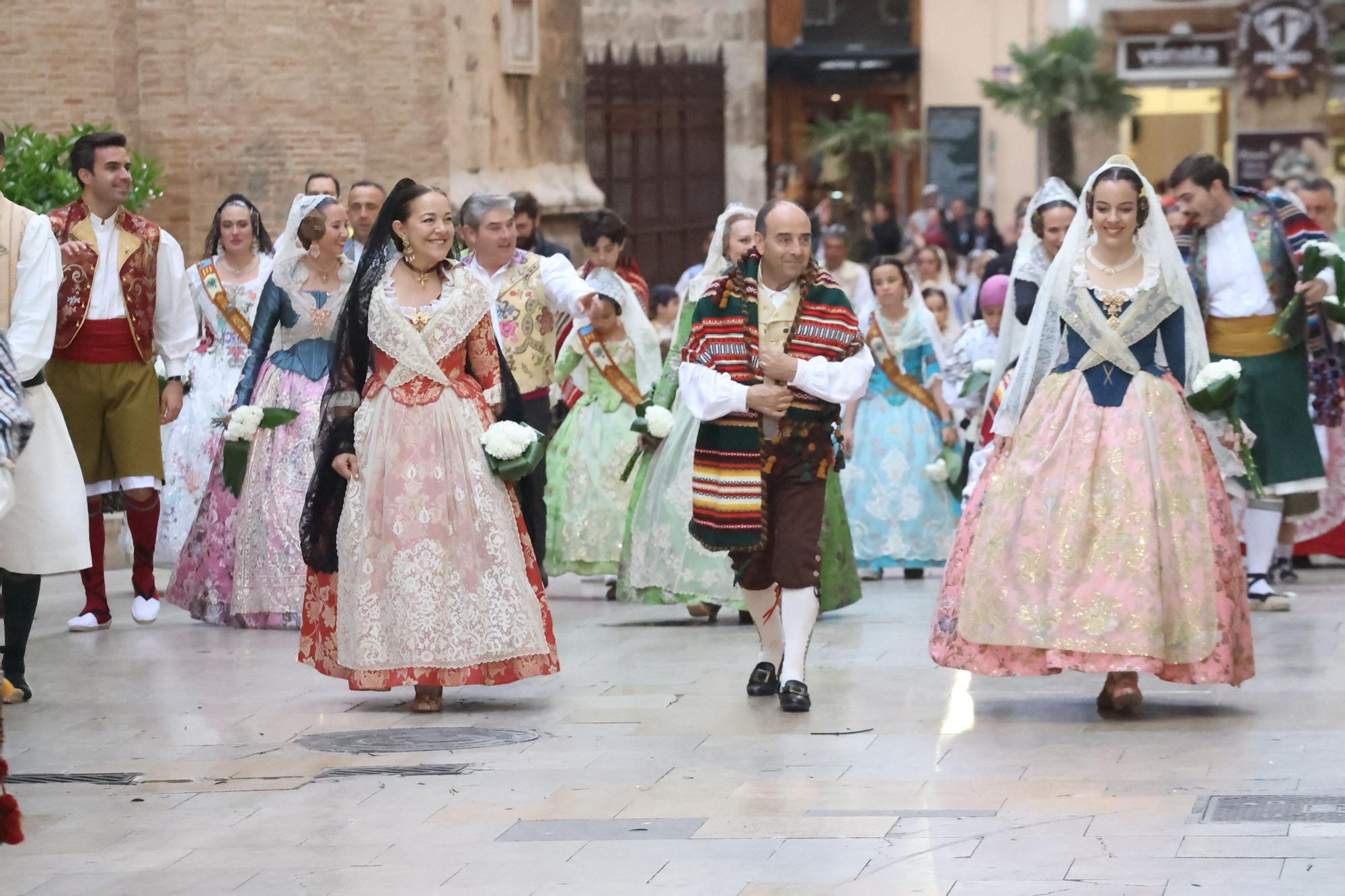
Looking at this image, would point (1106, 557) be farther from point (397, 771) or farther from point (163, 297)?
point (163, 297)

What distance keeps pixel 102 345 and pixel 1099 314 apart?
4863 millimetres

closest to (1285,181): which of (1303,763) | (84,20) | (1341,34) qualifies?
(1303,763)

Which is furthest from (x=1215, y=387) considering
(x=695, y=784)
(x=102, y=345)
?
(x=102, y=345)

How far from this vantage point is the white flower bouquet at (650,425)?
35.0ft

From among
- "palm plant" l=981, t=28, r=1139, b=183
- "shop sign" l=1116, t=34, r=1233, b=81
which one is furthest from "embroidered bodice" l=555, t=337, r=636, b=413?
"shop sign" l=1116, t=34, r=1233, b=81

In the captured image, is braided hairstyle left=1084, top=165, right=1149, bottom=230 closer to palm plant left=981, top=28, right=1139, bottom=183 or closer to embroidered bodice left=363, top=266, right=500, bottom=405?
embroidered bodice left=363, top=266, right=500, bottom=405

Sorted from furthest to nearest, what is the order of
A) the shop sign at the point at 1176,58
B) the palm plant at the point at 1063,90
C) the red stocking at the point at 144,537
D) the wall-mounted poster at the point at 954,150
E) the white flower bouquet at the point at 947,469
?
the wall-mounted poster at the point at 954,150
the shop sign at the point at 1176,58
the palm plant at the point at 1063,90
the white flower bouquet at the point at 947,469
the red stocking at the point at 144,537

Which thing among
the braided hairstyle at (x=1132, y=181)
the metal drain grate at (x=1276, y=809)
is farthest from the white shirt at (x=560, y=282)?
the metal drain grate at (x=1276, y=809)

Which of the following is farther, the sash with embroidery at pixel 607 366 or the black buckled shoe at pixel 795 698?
the sash with embroidery at pixel 607 366

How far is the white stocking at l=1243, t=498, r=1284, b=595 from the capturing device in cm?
1127

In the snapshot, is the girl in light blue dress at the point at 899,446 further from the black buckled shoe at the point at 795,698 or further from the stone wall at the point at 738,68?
the stone wall at the point at 738,68

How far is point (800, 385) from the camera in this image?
823cm

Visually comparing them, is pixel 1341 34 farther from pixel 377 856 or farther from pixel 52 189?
pixel 377 856

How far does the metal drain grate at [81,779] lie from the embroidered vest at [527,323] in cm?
412
